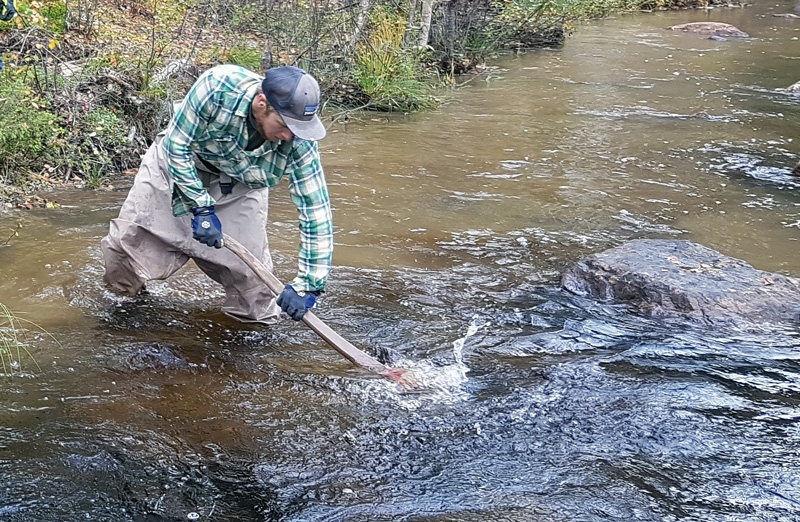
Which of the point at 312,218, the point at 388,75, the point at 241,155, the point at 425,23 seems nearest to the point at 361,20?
the point at 388,75

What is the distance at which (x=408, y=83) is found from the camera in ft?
33.3

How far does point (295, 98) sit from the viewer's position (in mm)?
3227

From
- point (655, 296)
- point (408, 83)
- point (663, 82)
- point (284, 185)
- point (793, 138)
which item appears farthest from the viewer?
point (663, 82)

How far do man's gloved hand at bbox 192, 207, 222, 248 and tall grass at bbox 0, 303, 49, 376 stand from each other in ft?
3.13

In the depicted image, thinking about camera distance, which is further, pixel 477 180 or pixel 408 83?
pixel 408 83

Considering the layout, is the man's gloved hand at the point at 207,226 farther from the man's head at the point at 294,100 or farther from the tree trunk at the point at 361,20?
the tree trunk at the point at 361,20

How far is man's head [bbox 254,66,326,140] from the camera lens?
10.6 ft

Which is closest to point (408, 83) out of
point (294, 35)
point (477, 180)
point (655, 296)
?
point (294, 35)

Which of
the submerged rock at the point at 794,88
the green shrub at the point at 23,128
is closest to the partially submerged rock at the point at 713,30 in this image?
the submerged rock at the point at 794,88

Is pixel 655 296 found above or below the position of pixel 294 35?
below

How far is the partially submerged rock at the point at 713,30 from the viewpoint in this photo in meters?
17.3

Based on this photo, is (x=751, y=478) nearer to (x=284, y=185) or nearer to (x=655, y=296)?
(x=655, y=296)

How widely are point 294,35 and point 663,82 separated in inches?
229

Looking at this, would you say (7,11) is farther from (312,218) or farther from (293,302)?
(293,302)
